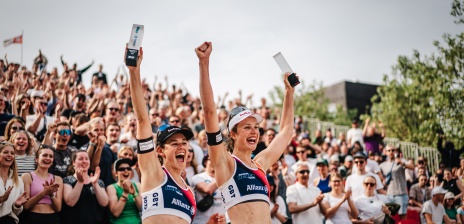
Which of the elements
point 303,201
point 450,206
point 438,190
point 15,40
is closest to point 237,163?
point 303,201

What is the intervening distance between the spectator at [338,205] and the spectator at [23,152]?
5.98 metres

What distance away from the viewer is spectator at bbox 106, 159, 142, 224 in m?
8.00

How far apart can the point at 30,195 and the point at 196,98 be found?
11.4 m

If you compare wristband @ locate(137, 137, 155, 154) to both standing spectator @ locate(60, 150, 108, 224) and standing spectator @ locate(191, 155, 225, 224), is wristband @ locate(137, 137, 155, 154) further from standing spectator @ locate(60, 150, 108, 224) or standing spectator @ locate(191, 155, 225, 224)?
standing spectator @ locate(191, 155, 225, 224)

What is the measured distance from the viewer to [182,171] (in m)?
6.31

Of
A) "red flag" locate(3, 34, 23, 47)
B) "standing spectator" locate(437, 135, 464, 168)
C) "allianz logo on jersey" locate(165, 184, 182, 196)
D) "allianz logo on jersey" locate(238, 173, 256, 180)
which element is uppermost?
"red flag" locate(3, 34, 23, 47)

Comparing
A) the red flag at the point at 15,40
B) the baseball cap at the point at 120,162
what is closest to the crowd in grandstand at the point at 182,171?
the baseball cap at the point at 120,162

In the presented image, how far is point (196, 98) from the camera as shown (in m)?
18.6

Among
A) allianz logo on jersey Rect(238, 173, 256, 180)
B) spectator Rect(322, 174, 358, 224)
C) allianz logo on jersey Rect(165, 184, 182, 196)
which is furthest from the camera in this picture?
spectator Rect(322, 174, 358, 224)

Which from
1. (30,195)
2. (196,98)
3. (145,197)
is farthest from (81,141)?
(196,98)

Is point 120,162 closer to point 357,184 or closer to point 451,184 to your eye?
point 357,184

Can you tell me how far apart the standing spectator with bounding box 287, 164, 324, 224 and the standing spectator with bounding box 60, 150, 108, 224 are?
4137mm

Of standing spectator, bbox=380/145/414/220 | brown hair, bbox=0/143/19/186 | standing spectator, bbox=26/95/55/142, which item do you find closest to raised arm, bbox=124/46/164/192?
brown hair, bbox=0/143/19/186

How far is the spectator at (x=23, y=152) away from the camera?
811 centimetres
